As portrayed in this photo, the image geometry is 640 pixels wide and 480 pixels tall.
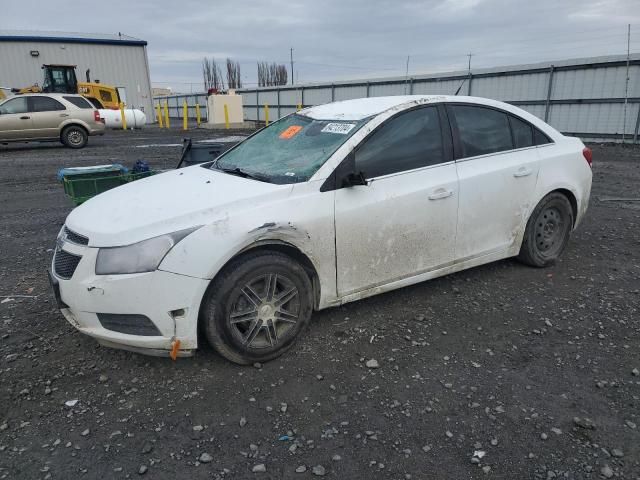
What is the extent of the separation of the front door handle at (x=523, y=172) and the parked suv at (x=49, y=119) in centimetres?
1460

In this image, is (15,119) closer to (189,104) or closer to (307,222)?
(307,222)

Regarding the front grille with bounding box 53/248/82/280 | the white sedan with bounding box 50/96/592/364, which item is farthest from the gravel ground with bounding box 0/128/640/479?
the front grille with bounding box 53/248/82/280

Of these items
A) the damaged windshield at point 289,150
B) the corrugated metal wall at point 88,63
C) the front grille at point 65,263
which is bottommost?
the front grille at point 65,263

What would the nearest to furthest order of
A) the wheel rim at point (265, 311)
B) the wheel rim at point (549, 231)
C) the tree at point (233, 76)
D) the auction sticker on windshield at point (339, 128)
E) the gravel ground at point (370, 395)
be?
the gravel ground at point (370, 395), the wheel rim at point (265, 311), the auction sticker on windshield at point (339, 128), the wheel rim at point (549, 231), the tree at point (233, 76)

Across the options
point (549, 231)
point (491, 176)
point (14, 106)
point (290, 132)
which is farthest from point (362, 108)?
point (14, 106)

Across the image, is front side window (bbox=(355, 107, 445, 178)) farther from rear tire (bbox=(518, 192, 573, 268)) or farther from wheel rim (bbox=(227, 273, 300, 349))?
rear tire (bbox=(518, 192, 573, 268))

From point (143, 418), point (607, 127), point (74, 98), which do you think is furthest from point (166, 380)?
point (607, 127)

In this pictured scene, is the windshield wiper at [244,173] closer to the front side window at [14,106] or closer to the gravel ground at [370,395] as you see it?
the gravel ground at [370,395]

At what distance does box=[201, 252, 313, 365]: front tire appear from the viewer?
2.82m

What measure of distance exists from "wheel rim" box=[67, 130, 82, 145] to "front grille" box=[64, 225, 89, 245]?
13668 mm

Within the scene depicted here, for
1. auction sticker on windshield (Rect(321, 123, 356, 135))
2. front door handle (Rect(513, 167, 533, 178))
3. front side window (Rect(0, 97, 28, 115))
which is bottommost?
front door handle (Rect(513, 167, 533, 178))

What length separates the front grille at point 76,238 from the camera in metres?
2.82

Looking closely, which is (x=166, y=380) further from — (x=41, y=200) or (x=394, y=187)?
(x=41, y=200)

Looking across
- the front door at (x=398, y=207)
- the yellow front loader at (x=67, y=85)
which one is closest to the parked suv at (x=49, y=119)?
the yellow front loader at (x=67, y=85)
